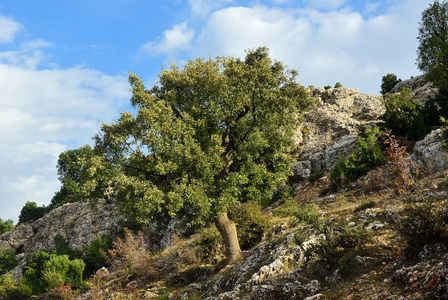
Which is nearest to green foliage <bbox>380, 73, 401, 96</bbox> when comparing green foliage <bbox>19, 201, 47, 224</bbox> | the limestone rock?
the limestone rock

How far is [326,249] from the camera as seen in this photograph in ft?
42.0

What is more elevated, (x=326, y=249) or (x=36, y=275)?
(x=36, y=275)

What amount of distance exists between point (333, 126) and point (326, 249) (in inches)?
1292

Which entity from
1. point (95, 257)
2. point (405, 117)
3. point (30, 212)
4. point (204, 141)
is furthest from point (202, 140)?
point (30, 212)

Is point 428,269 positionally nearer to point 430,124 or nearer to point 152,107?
point 152,107

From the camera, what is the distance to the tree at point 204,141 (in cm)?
1856

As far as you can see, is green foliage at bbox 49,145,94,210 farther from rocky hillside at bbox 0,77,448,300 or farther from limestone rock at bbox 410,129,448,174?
limestone rock at bbox 410,129,448,174

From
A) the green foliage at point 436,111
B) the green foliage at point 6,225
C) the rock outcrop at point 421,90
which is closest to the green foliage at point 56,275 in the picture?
the green foliage at point 436,111

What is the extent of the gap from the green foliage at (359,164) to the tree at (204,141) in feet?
30.0

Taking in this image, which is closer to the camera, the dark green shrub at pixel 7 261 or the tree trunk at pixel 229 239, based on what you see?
the tree trunk at pixel 229 239

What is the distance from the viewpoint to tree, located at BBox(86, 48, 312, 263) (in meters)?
18.6

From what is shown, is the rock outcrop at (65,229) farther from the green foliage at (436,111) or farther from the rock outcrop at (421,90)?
the rock outcrop at (421,90)

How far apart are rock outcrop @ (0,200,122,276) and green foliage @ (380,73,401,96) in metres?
52.7

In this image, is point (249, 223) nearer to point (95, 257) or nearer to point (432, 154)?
point (432, 154)
